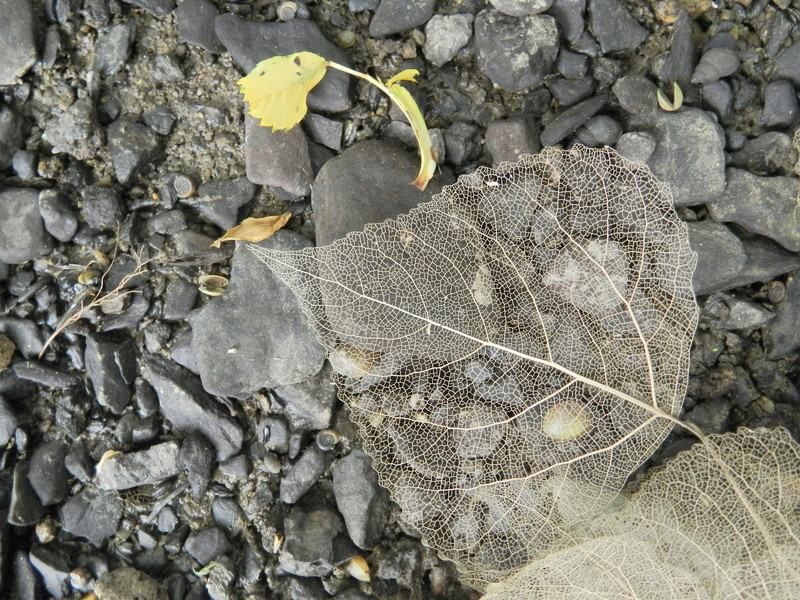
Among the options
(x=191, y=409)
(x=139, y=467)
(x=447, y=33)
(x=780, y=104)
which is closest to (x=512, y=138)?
(x=447, y=33)

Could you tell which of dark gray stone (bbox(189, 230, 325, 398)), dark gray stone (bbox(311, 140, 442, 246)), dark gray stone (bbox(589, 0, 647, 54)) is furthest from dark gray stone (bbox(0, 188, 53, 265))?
dark gray stone (bbox(589, 0, 647, 54))

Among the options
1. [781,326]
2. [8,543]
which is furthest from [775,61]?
[8,543]

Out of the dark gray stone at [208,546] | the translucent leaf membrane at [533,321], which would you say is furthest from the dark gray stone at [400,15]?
the dark gray stone at [208,546]

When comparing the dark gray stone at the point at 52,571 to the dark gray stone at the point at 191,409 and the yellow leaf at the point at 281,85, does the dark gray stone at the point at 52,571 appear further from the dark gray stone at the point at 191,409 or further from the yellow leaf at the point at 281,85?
the yellow leaf at the point at 281,85

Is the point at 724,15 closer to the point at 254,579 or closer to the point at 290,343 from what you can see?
the point at 290,343

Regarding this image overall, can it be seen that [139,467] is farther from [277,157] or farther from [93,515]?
[277,157]

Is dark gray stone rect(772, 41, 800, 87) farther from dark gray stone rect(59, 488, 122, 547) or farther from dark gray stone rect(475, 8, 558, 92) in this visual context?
dark gray stone rect(59, 488, 122, 547)

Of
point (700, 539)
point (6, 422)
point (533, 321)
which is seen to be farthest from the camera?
point (6, 422)
